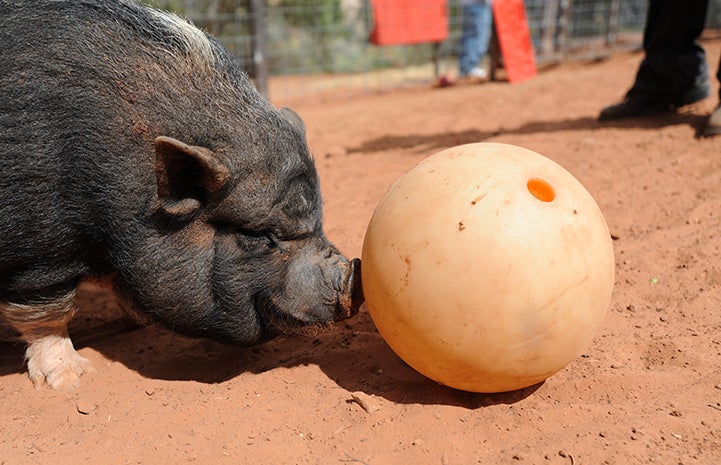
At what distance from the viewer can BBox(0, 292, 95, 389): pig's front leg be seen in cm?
390

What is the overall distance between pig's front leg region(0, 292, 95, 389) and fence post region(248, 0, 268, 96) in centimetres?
799

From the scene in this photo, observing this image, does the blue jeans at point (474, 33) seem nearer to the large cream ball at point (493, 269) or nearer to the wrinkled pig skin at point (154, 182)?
the wrinkled pig skin at point (154, 182)

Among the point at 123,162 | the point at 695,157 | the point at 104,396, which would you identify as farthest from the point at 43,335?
the point at 695,157

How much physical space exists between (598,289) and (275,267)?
1.55m

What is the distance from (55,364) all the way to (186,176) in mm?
1397

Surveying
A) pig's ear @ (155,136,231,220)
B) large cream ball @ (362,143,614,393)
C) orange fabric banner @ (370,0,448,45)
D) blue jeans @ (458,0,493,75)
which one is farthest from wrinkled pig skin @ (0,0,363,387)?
blue jeans @ (458,0,493,75)

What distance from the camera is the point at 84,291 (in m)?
5.59

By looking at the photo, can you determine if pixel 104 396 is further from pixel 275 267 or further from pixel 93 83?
pixel 93 83

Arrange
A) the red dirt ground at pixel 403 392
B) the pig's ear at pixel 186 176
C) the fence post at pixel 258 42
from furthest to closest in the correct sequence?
the fence post at pixel 258 42
the pig's ear at pixel 186 176
the red dirt ground at pixel 403 392

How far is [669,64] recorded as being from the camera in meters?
7.57

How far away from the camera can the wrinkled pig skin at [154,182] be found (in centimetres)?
345

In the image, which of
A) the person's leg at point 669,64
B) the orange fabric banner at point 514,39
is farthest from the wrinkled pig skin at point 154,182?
the orange fabric banner at point 514,39

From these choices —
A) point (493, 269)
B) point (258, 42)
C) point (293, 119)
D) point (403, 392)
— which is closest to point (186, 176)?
point (293, 119)

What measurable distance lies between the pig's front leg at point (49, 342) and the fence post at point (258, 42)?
7.99 meters
